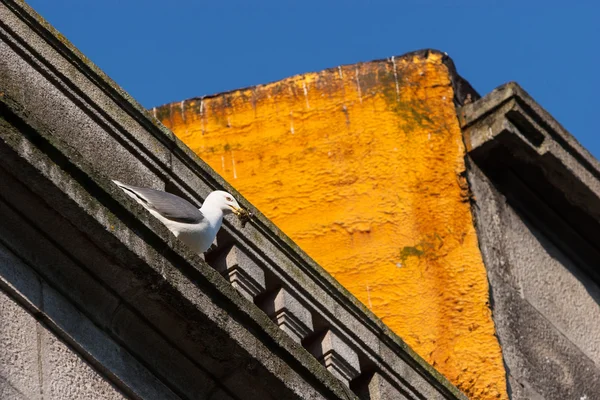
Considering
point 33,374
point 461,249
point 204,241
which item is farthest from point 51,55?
Answer: point 461,249

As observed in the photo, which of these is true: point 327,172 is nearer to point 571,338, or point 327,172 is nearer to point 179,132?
point 179,132

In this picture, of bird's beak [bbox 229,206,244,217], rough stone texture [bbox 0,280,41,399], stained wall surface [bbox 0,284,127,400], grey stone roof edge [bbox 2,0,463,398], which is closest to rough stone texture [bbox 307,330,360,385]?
grey stone roof edge [bbox 2,0,463,398]

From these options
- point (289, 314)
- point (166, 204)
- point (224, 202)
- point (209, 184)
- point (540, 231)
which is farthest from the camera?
point (540, 231)

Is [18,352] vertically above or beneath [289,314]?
beneath

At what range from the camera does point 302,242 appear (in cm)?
1127

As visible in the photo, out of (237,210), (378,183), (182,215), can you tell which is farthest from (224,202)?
(378,183)

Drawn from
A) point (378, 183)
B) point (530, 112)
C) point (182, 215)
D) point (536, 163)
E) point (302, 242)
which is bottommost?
point (182, 215)

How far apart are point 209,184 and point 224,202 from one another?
49 centimetres

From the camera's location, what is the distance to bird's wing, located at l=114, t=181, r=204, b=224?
7.06m

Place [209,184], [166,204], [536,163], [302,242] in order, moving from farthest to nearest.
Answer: [536,163] < [302,242] < [209,184] < [166,204]

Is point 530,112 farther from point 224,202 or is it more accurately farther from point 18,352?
point 18,352

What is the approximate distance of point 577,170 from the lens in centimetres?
1158

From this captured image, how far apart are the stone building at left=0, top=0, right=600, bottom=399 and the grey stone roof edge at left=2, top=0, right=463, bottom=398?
0.01 metres

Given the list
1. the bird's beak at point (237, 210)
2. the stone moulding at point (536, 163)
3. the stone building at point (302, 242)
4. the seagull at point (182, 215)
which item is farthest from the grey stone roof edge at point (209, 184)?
the stone moulding at point (536, 163)
